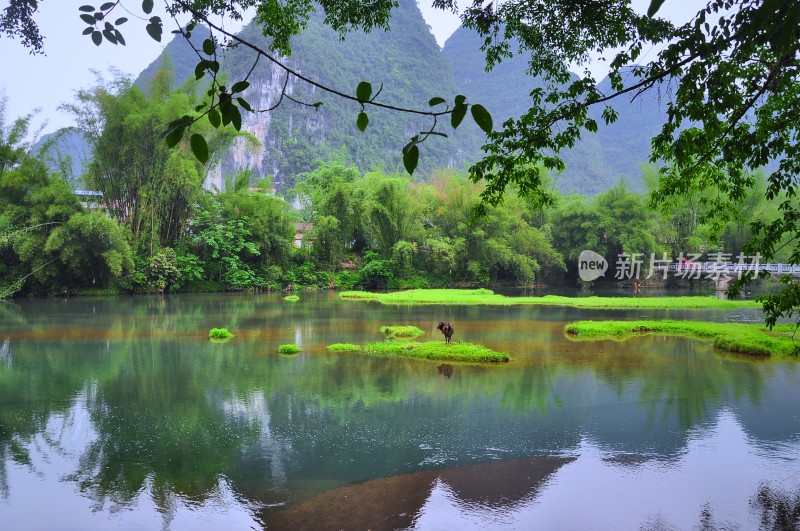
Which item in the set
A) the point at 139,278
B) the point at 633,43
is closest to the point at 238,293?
the point at 139,278

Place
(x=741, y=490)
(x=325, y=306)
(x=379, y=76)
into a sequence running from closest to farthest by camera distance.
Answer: (x=741, y=490), (x=325, y=306), (x=379, y=76)

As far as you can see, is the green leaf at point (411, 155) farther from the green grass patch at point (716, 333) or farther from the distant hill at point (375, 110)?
the distant hill at point (375, 110)

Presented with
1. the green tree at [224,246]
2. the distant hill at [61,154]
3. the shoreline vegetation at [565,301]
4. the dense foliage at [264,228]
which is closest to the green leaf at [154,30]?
the shoreline vegetation at [565,301]

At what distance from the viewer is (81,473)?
4949 millimetres

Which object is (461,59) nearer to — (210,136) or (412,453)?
(210,136)

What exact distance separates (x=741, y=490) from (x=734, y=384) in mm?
3922

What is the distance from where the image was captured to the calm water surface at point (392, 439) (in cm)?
428

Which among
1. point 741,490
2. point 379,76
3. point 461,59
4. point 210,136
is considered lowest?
point 741,490

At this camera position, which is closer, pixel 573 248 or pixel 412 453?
pixel 412 453

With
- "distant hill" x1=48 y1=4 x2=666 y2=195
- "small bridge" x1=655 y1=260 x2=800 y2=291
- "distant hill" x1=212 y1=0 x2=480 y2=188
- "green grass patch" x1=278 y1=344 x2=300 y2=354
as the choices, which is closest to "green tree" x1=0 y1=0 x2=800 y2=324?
"green grass patch" x1=278 y1=344 x2=300 y2=354

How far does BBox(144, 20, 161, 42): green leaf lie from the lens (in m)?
1.36

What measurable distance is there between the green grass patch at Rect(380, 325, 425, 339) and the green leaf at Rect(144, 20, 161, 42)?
1070 cm

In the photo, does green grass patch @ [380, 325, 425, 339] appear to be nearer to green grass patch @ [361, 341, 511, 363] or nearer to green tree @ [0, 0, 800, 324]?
green grass patch @ [361, 341, 511, 363]

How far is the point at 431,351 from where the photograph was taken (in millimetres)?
9898
